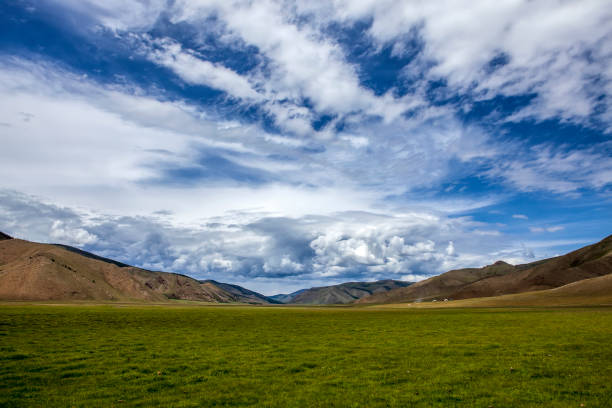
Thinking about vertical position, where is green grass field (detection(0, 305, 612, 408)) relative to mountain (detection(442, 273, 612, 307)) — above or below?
below

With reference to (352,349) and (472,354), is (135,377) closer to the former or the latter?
(352,349)

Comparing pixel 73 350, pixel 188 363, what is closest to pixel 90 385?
pixel 188 363

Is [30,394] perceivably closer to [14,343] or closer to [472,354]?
[14,343]

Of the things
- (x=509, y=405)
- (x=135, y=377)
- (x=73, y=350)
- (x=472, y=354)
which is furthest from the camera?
(x=73, y=350)

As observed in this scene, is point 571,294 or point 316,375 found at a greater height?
point 571,294

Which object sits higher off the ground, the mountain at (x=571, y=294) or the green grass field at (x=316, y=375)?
the mountain at (x=571, y=294)

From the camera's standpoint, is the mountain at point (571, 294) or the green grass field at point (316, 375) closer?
the green grass field at point (316, 375)

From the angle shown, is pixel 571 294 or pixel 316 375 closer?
pixel 316 375

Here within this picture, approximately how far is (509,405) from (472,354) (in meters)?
11.4

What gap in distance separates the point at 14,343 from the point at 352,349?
86.8 ft

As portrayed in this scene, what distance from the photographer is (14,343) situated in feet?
99.6

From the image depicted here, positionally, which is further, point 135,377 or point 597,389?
point 135,377

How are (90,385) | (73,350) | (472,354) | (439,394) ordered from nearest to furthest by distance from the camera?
1. (439,394)
2. (90,385)
3. (472,354)
4. (73,350)

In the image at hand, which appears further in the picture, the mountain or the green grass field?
the mountain
